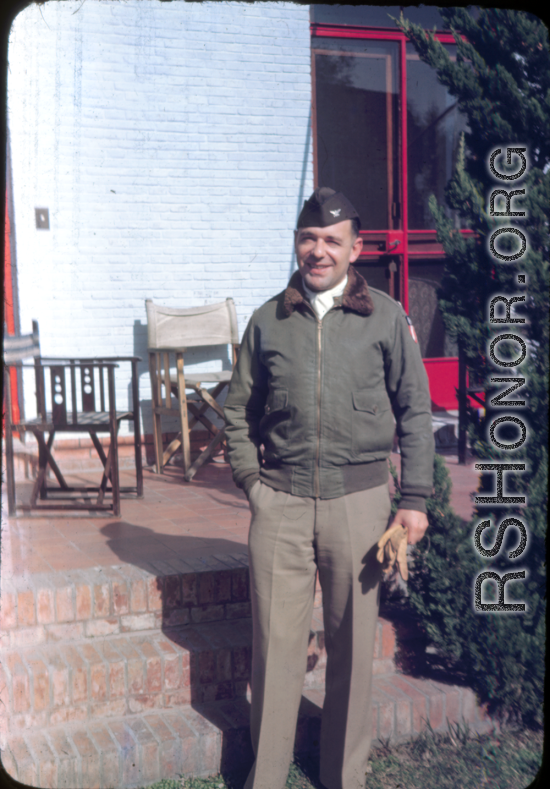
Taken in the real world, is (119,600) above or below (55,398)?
below

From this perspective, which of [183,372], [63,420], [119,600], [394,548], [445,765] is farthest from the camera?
[183,372]

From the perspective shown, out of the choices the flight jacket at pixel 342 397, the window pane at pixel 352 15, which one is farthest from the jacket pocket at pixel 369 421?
the window pane at pixel 352 15

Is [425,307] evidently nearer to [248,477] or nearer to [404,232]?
[404,232]

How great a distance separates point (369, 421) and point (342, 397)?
127 mm

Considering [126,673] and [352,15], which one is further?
[352,15]

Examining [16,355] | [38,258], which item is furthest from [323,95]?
[16,355]

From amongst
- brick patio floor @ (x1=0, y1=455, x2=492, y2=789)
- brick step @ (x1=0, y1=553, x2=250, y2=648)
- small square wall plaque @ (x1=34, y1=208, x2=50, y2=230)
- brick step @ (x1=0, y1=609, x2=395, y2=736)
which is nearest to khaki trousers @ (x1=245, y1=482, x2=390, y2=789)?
brick patio floor @ (x1=0, y1=455, x2=492, y2=789)

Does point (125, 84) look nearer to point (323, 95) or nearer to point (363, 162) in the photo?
point (323, 95)

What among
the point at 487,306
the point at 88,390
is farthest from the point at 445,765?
the point at 88,390

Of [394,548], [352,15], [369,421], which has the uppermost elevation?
[352,15]

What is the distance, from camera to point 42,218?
18.8 feet

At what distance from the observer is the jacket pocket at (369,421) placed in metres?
2.45

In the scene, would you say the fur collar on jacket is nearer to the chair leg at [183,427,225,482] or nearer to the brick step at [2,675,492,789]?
the brick step at [2,675,492,789]

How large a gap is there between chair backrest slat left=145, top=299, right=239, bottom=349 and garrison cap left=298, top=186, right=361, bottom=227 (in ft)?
11.9
